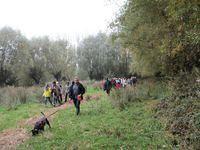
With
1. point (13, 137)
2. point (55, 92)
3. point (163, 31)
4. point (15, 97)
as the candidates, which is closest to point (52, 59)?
point (15, 97)

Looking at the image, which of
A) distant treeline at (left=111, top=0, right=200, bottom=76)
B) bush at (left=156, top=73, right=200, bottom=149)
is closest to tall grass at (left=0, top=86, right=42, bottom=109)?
distant treeline at (left=111, top=0, right=200, bottom=76)

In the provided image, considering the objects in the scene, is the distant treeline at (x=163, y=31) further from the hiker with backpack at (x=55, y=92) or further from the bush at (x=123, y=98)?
the hiker with backpack at (x=55, y=92)

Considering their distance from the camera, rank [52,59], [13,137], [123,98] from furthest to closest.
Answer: [52,59], [123,98], [13,137]

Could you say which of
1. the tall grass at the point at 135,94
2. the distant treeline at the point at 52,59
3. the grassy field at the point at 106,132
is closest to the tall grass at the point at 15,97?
the tall grass at the point at 135,94

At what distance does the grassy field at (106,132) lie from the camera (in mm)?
11359

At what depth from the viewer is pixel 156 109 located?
52.7 feet

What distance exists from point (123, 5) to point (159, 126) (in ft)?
43.0

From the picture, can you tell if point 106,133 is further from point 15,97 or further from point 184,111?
point 15,97

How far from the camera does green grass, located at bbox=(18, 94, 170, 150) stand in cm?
1135

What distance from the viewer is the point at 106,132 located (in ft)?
42.8

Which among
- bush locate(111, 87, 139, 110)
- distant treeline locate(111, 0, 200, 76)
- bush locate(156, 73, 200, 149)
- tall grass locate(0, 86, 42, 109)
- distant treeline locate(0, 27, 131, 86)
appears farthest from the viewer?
distant treeline locate(0, 27, 131, 86)

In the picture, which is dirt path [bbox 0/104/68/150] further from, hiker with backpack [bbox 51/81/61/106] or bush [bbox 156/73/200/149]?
hiker with backpack [bbox 51/81/61/106]

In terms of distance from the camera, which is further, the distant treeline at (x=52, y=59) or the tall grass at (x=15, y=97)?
the distant treeline at (x=52, y=59)

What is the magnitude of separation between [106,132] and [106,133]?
0.11 metres
